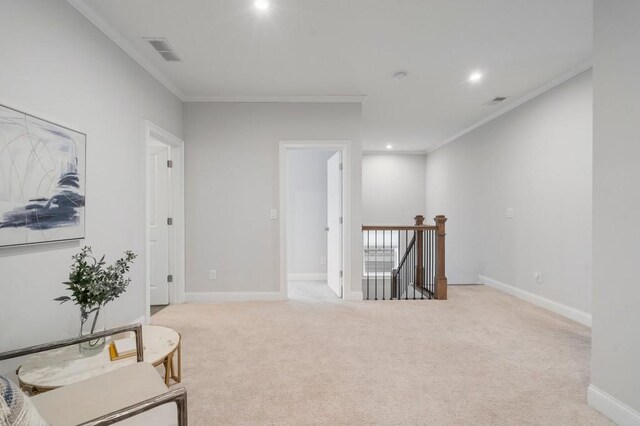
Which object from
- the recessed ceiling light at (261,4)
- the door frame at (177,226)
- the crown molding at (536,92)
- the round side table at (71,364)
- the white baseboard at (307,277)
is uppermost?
the recessed ceiling light at (261,4)

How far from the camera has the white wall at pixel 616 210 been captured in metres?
1.57

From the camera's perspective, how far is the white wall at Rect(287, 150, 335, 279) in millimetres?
5465

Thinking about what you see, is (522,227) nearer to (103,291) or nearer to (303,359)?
(303,359)

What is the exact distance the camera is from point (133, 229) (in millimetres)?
2891

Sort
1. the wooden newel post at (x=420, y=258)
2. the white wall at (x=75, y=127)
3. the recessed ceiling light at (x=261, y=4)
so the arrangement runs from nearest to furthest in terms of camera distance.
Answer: the white wall at (x=75, y=127) → the recessed ceiling light at (x=261, y=4) → the wooden newel post at (x=420, y=258)

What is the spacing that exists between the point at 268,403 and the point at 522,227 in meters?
3.85

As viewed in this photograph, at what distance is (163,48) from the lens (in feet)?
9.30

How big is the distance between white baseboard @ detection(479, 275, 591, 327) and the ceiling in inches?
99.4

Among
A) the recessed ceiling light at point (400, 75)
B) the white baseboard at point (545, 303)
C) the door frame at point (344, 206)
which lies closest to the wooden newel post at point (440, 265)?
the white baseboard at point (545, 303)

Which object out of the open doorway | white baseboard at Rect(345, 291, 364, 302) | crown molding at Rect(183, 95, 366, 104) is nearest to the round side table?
white baseboard at Rect(345, 291, 364, 302)

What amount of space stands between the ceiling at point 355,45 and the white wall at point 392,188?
3427 mm

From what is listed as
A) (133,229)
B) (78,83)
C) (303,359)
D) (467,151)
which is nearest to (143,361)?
(303,359)

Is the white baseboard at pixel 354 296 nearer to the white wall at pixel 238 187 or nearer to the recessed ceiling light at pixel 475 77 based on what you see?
the white wall at pixel 238 187

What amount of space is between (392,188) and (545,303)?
14.4ft
